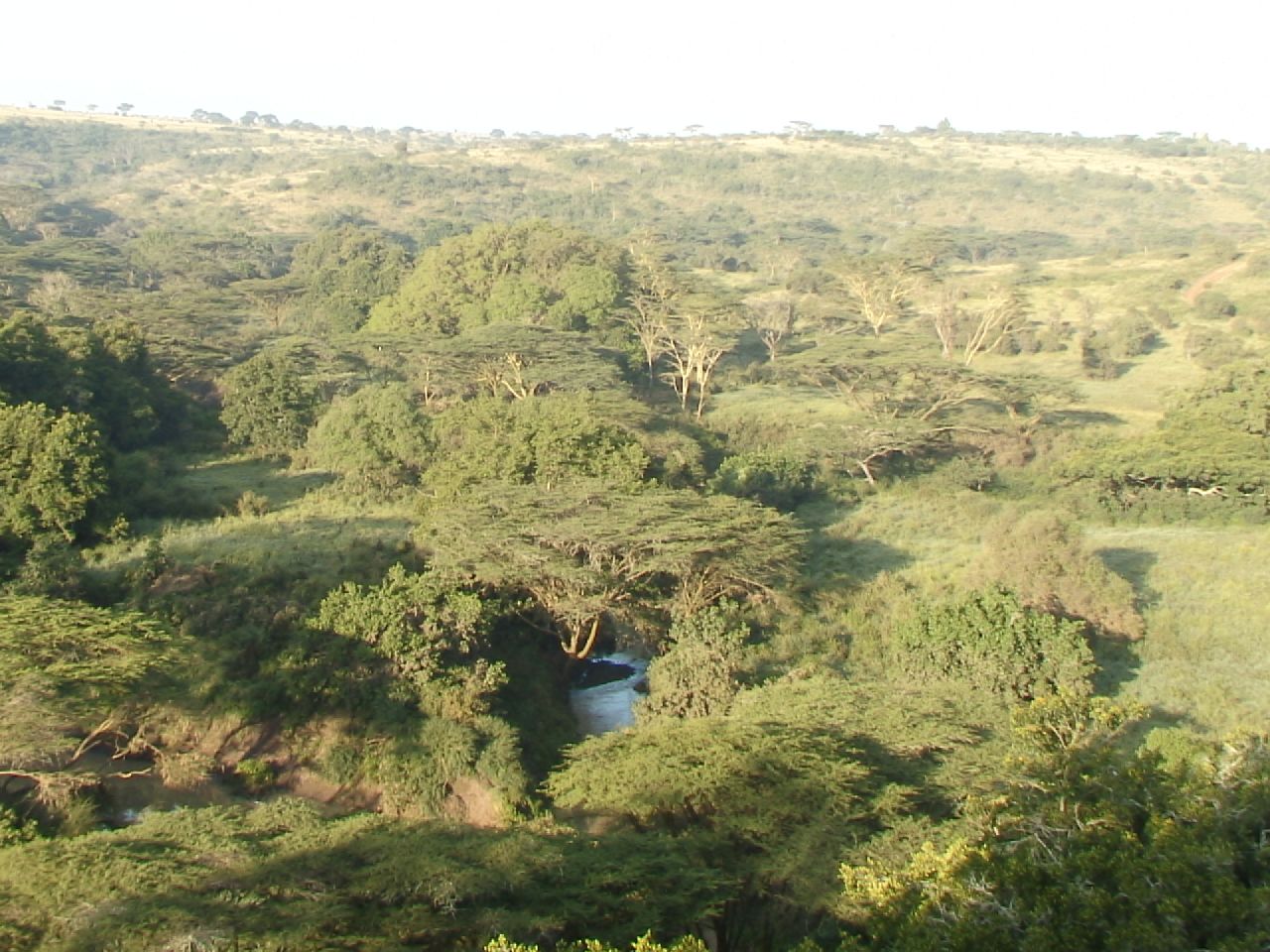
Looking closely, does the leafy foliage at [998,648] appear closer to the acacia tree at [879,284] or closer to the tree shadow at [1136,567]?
the tree shadow at [1136,567]

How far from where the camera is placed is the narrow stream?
16656 millimetres

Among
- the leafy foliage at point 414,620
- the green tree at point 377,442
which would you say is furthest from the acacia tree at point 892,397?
the leafy foliage at point 414,620

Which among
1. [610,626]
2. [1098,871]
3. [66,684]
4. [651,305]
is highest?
[1098,871]

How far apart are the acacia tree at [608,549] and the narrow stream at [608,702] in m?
0.77

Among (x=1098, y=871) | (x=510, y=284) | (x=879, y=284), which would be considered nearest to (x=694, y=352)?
(x=510, y=284)

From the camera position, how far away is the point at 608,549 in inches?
643

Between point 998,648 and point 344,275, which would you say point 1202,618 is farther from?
point 344,275

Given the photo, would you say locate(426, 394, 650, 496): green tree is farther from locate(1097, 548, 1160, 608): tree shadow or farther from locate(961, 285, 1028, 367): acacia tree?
locate(961, 285, 1028, 367): acacia tree

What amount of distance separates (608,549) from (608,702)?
283 centimetres

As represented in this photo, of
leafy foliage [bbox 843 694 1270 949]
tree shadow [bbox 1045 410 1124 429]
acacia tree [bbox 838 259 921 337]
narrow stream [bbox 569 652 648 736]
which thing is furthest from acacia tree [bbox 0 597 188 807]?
acacia tree [bbox 838 259 921 337]

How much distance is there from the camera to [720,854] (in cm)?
1083

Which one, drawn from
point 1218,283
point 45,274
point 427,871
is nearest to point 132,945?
point 427,871

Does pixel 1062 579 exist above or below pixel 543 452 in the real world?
below

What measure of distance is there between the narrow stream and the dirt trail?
43900mm
